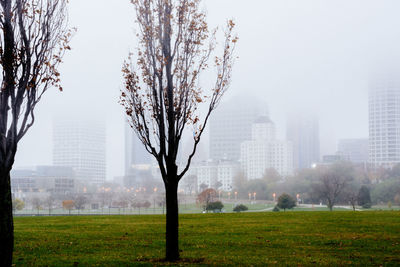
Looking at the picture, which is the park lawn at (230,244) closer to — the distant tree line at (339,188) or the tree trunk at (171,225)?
the tree trunk at (171,225)

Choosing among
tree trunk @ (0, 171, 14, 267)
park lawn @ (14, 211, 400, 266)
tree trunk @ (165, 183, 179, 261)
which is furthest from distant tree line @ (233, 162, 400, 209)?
tree trunk @ (0, 171, 14, 267)

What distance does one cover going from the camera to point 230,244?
20797 millimetres

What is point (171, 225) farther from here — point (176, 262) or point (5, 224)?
point (5, 224)

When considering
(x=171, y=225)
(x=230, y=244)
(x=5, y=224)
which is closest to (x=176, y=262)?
(x=171, y=225)

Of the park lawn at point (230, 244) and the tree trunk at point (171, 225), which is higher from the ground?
the tree trunk at point (171, 225)

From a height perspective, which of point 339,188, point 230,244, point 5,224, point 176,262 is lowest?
point 339,188

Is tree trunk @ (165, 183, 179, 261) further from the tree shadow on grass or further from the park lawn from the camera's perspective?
the park lawn

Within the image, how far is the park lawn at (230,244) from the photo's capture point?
53.8 ft

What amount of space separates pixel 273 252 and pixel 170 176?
5.39m

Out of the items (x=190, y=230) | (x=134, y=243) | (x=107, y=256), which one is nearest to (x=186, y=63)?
(x=107, y=256)

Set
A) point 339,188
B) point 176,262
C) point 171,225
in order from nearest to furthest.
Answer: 1. point 176,262
2. point 171,225
3. point 339,188

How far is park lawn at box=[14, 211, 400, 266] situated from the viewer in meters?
16.4

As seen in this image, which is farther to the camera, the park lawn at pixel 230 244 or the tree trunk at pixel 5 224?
the park lawn at pixel 230 244

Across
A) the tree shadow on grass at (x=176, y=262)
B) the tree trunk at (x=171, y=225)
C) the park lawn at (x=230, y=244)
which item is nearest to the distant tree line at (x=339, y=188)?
the park lawn at (x=230, y=244)
